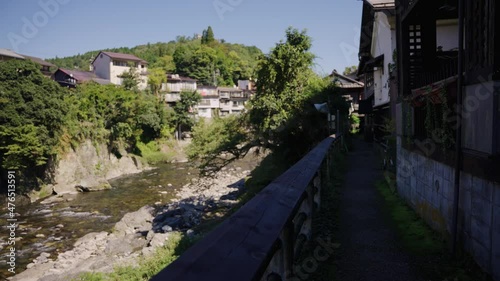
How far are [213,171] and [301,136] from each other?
5.87 m

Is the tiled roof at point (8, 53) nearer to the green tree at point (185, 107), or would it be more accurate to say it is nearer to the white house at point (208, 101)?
the green tree at point (185, 107)

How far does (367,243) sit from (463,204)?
4.92 feet

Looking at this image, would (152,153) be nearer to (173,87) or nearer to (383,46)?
(173,87)

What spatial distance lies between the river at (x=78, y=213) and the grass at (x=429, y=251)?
15.1 m

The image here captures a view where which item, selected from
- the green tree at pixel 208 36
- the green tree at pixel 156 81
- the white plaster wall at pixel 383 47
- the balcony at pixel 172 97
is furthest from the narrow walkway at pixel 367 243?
the green tree at pixel 208 36

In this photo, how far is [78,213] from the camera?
22.5 meters

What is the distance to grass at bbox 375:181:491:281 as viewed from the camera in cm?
427

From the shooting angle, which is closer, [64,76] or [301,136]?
Result: [301,136]

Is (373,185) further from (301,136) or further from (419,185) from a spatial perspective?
(301,136)

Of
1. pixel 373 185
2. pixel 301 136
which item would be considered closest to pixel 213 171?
pixel 301 136

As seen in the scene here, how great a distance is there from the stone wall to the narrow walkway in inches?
30.1

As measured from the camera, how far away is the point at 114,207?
23875mm

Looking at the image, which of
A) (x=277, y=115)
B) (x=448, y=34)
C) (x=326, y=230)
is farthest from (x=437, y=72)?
(x=277, y=115)

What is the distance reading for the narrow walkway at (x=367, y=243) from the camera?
4.32 m
